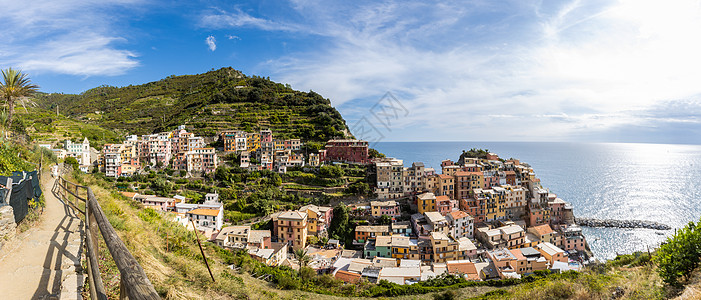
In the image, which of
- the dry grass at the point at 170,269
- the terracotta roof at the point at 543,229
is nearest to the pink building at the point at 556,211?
the terracotta roof at the point at 543,229

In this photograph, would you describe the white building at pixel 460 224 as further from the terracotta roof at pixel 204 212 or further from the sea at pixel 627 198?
the terracotta roof at pixel 204 212

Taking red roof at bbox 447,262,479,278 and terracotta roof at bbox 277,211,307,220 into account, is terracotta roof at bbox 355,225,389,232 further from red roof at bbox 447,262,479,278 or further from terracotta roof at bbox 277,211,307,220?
red roof at bbox 447,262,479,278

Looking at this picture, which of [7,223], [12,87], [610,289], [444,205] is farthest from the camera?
[444,205]

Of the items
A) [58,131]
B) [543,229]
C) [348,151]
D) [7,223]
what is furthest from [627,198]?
[58,131]

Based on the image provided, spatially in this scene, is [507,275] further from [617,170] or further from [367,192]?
[617,170]

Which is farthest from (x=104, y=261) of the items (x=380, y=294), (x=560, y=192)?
(x=560, y=192)

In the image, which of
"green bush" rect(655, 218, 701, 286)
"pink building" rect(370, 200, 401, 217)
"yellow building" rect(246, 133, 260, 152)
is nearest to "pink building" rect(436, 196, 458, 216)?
"pink building" rect(370, 200, 401, 217)

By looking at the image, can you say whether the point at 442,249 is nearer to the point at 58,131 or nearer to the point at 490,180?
the point at 490,180
